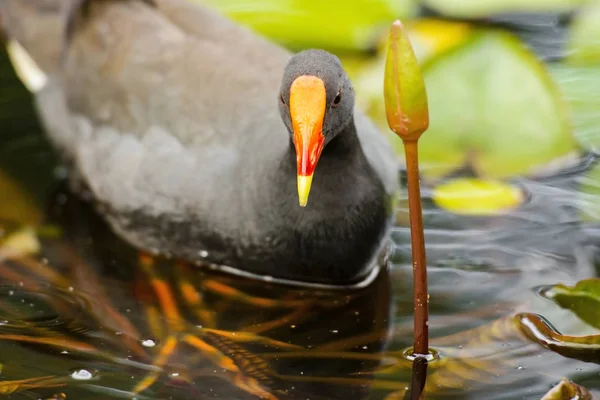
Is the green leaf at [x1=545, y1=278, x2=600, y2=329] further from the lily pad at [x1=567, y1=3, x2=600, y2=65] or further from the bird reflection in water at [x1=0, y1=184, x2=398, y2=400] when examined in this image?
the lily pad at [x1=567, y1=3, x2=600, y2=65]

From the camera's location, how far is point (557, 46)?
3.30 metres

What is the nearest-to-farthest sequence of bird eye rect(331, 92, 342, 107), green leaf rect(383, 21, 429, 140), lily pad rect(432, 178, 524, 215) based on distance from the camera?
1. green leaf rect(383, 21, 429, 140)
2. bird eye rect(331, 92, 342, 107)
3. lily pad rect(432, 178, 524, 215)

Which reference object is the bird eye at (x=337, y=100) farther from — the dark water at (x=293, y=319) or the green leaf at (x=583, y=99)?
the green leaf at (x=583, y=99)

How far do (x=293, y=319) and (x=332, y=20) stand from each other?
1.21 meters

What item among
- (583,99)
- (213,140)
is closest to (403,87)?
(213,140)

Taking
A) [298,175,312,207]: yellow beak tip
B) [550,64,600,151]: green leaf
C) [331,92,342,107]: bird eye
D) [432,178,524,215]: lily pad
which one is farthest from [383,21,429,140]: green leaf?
[550,64,600,151]: green leaf

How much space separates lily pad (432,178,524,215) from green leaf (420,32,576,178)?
4 centimetres

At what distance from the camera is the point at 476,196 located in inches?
106

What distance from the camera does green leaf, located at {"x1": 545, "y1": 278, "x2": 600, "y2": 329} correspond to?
6.84ft

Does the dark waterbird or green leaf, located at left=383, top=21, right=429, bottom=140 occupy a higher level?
the dark waterbird

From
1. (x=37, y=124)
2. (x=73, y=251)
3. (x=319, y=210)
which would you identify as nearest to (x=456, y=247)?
(x=319, y=210)

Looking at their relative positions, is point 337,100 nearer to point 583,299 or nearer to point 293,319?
point 293,319

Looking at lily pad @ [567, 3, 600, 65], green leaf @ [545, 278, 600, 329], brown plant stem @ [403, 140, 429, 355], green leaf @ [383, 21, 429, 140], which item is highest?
lily pad @ [567, 3, 600, 65]

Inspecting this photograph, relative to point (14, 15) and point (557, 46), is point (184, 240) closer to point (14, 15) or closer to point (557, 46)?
point (14, 15)
